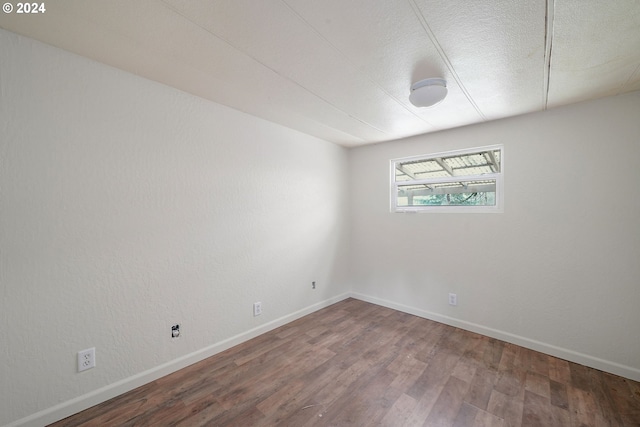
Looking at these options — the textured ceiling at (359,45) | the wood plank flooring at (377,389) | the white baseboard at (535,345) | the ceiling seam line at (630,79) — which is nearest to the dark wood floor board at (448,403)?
the wood plank flooring at (377,389)

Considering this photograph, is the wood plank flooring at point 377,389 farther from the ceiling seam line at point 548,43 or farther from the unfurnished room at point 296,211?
the ceiling seam line at point 548,43

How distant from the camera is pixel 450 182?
3061 millimetres

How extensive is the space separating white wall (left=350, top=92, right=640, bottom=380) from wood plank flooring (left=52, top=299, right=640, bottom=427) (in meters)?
0.28

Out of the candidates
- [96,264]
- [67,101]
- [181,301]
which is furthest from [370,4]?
[181,301]

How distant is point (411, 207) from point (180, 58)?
2.86 m

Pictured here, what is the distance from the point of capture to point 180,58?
166cm

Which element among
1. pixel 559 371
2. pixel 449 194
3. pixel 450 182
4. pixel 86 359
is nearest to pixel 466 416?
pixel 559 371

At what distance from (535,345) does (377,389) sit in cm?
170

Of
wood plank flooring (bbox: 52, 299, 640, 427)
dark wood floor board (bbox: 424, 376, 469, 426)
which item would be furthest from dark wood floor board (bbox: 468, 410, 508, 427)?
dark wood floor board (bbox: 424, 376, 469, 426)

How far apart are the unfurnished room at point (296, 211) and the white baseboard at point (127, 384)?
0.06 feet

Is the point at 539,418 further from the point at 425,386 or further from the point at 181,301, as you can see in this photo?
the point at 181,301

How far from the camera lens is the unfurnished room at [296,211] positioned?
56.6 inches

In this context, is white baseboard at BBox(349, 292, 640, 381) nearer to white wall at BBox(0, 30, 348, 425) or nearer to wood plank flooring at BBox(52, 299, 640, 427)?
wood plank flooring at BBox(52, 299, 640, 427)

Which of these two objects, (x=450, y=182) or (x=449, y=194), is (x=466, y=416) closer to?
(x=449, y=194)
